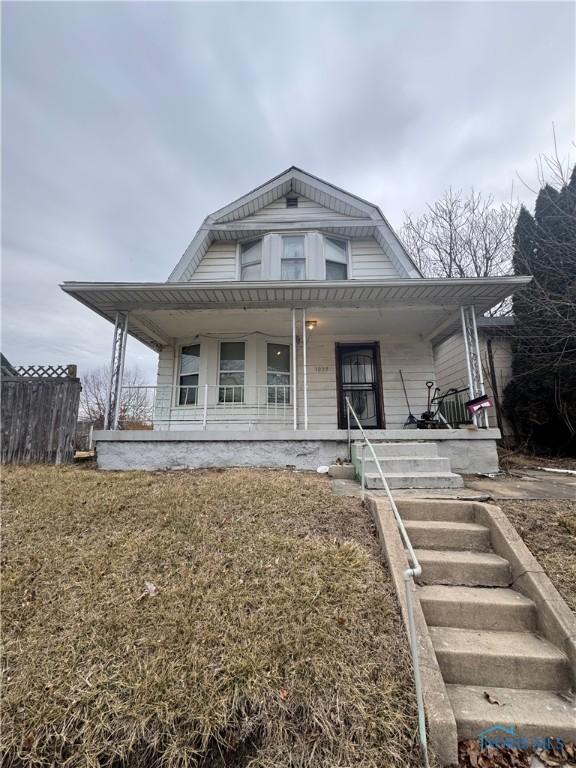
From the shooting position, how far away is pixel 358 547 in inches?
107

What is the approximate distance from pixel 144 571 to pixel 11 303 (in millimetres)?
18405

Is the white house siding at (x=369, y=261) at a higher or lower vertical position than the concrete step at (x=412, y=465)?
higher

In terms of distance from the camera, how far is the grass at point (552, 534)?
239 cm

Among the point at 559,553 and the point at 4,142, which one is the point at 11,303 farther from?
the point at 559,553

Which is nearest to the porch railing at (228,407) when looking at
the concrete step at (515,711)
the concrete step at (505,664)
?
the concrete step at (505,664)

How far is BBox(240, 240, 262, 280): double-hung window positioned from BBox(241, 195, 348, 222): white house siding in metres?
0.63

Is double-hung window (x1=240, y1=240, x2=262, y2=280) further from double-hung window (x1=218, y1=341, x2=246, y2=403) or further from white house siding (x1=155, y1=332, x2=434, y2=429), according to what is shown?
double-hung window (x1=218, y1=341, x2=246, y2=403)

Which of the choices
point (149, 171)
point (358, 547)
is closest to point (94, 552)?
point (358, 547)

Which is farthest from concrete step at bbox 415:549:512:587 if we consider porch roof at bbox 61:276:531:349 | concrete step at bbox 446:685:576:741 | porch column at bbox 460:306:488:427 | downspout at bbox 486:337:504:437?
downspout at bbox 486:337:504:437

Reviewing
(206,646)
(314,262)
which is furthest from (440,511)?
(314,262)

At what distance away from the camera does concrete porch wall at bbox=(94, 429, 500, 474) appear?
5.58 metres

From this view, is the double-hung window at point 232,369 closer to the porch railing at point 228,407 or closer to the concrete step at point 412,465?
the porch railing at point 228,407

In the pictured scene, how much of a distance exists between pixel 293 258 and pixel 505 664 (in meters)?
8.05

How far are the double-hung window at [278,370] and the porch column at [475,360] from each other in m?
3.96
